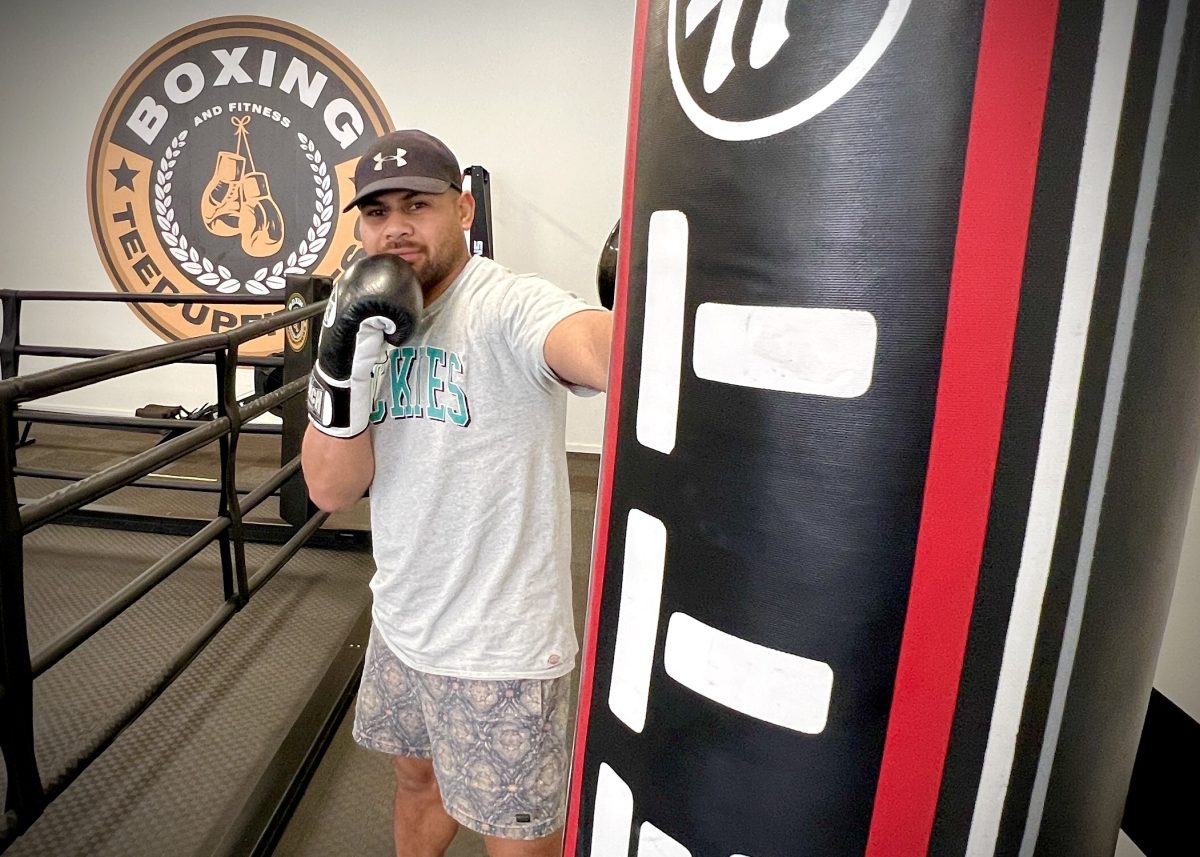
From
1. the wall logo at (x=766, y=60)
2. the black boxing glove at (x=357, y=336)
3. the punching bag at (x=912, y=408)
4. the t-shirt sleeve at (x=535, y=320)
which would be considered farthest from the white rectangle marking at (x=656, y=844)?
the black boxing glove at (x=357, y=336)

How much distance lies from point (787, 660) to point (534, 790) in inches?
30.2

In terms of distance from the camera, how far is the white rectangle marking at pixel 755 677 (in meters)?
0.39

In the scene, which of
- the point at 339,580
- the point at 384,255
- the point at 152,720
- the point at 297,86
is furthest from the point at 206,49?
the point at 384,255

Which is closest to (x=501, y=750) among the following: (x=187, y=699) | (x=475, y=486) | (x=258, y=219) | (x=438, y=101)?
(x=475, y=486)

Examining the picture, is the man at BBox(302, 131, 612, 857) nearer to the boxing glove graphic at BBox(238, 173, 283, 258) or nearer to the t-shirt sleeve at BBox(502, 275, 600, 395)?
the t-shirt sleeve at BBox(502, 275, 600, 395)

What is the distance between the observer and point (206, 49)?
13.4 ft

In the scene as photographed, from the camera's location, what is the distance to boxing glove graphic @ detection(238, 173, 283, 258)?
4176 millimetres

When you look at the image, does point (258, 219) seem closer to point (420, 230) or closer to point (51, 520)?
point (51, 520)

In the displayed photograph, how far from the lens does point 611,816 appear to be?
48 centimetres

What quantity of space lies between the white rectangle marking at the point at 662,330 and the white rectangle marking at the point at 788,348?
0.02m

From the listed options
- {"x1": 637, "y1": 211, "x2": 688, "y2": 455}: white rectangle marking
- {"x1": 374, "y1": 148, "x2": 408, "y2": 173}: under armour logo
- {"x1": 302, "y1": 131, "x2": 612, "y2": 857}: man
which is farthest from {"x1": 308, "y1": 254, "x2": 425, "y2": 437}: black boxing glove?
{"x1": 637, "y1": 211, "x2": 688, "y2": 455}: white rectangle marking

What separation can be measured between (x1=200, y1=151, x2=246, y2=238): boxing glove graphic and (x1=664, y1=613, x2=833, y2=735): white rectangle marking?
4.56 meters

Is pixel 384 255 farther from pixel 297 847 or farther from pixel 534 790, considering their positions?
pixel 297 847

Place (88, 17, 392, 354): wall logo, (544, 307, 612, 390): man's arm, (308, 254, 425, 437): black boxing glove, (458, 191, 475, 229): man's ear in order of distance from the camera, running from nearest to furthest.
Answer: (544, 307, 612, 390): man's arm, (308, 254, 425, 437): black boxing glove, (458, 191, 475, 229): man's ear, (88, 17, 392, 354): wall logo
